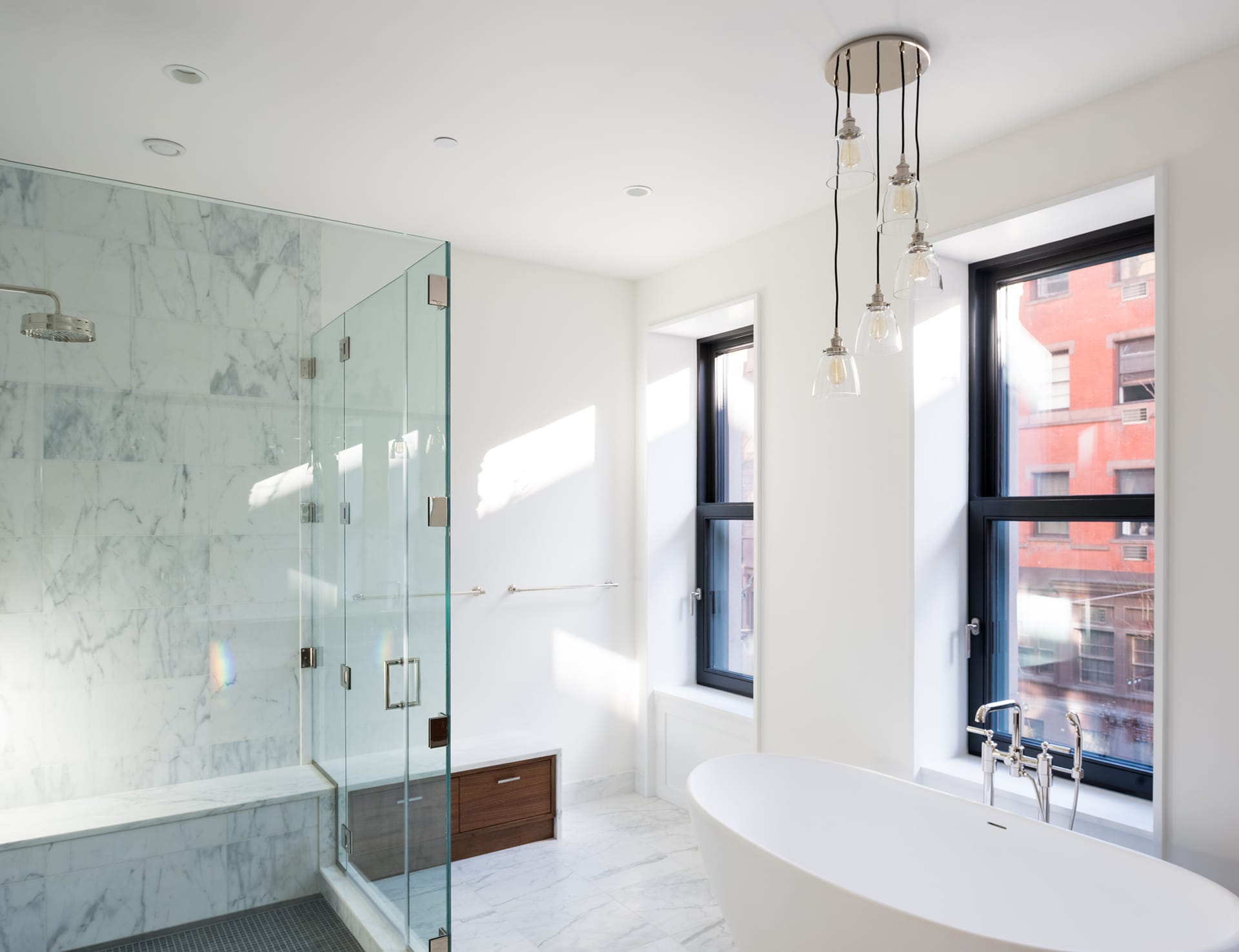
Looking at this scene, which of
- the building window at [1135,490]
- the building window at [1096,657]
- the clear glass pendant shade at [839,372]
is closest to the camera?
the clear glass pendant shade at [839,372]

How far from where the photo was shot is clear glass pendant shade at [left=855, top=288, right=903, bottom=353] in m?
2.07

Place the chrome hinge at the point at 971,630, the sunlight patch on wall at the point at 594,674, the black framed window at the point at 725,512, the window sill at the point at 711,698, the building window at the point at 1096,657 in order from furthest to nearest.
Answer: the black framed window at the point at 725,512 < the sunlight patch on wall at the point at 594,674 < the window sill at the point at 711,698 < the chrome hinge at the point at 971,630 < the building window at the point at 1096,657

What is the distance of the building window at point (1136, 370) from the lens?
8.68 feet

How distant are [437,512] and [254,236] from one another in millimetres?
936

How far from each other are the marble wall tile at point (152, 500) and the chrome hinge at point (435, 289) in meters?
0.78

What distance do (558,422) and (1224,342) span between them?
2.70 m

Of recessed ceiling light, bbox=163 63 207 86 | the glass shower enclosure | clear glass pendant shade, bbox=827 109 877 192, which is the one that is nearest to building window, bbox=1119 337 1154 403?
clear glass pendant shade, bbox=827 109 877 192

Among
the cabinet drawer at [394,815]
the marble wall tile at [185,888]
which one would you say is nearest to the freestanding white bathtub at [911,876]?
the cabinet drawer at [394,815]

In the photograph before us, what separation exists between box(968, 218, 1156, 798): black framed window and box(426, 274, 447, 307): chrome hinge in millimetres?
1938

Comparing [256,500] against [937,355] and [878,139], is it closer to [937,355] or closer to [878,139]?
[878,139]

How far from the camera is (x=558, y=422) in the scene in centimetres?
411

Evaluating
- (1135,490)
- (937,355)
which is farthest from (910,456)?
(1135,490)

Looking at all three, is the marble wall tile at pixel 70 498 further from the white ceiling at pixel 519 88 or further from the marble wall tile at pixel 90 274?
the white ceiling at pixel 519 88

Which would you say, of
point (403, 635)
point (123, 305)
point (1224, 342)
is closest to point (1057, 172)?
point (1224, 342)
